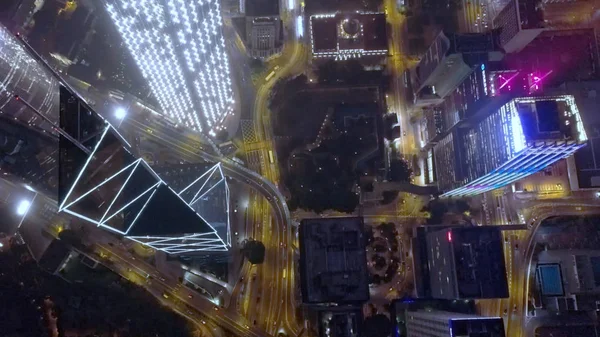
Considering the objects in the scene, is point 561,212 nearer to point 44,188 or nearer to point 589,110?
point 589,110

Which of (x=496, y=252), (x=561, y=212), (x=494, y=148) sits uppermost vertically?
(x=494, y=148)

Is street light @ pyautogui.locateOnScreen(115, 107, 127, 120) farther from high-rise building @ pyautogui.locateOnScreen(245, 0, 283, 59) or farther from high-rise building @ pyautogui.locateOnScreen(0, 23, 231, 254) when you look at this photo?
high-rise building @ pyautogui.locateOnScreen(245, 0, 283, 59)

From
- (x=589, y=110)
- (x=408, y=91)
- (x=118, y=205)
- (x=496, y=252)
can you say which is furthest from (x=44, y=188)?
(x=589, y=110)

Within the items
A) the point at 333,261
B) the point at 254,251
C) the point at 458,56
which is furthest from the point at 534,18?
the point at 254,251

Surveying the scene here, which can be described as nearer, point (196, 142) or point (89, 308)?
point (89, 308)

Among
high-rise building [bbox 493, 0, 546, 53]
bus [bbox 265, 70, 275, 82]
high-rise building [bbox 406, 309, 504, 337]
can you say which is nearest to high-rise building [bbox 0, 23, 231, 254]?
bus [bbox 265, 70, 275, 82]

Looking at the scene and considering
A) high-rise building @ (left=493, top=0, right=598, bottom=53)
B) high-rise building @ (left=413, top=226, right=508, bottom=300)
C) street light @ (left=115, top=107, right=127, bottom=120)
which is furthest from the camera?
street light @ (left=115, top=107, right=127, bottom=120)

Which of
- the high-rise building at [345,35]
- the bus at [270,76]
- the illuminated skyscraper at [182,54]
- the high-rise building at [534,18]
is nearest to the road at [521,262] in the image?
the high-rise building at [534,18]
